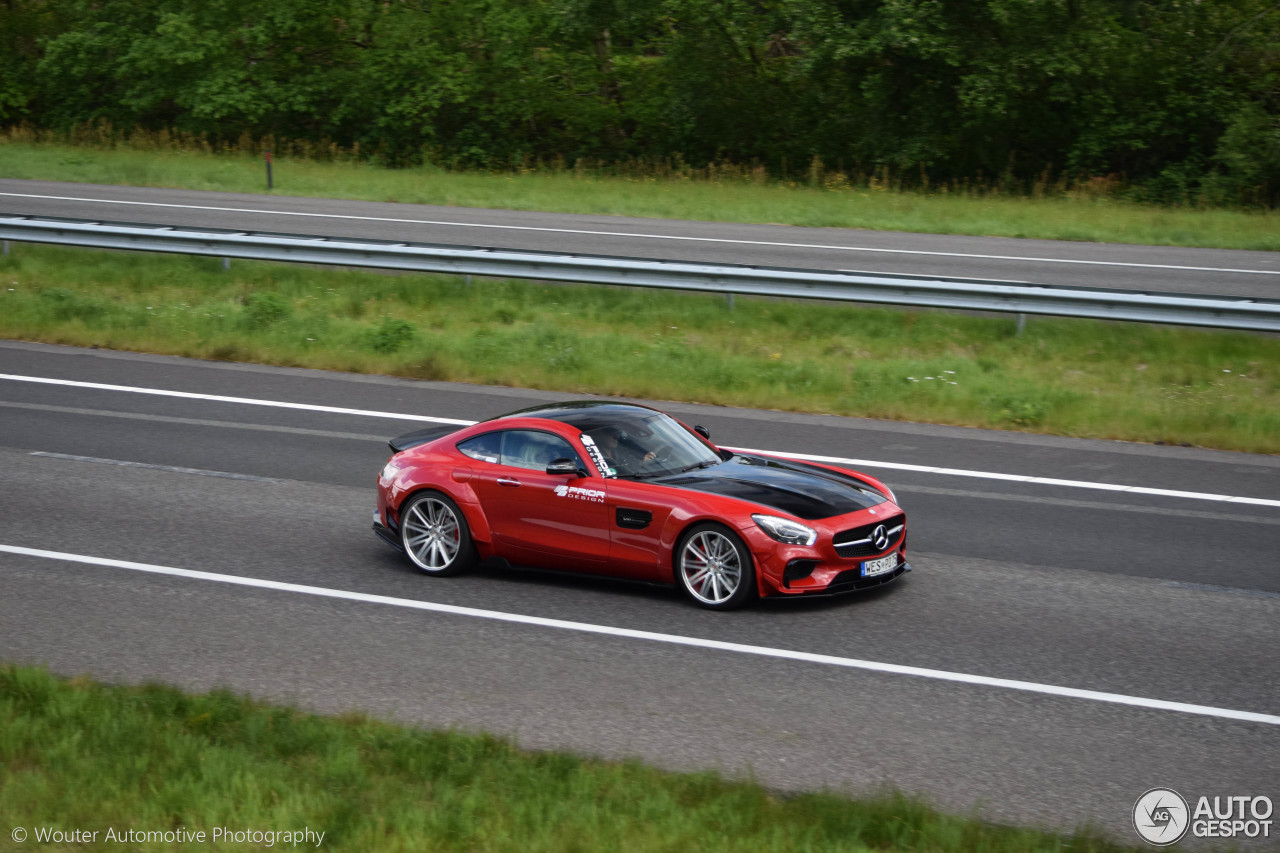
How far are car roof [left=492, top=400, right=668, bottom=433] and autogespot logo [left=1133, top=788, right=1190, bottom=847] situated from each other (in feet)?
16.0

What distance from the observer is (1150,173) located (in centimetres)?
3466

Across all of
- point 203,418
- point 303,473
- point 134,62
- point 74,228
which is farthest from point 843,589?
point 134,62

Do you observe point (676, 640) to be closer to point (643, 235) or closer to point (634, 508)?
point (634, 508)

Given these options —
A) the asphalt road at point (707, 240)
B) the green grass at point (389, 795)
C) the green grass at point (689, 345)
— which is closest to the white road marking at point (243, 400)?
the green grass at point (689, 345)

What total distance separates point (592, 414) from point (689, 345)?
8.71 meters

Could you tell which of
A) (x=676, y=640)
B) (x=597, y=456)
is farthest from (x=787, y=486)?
(x=676, y=640)

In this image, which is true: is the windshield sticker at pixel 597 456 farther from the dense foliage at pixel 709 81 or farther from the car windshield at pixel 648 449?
the dense foliage at pixel 709 81

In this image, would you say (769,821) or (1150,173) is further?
(1150,173)

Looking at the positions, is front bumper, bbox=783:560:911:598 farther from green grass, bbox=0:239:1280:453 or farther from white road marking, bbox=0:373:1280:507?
green grass, bbox=0:239:1280:453

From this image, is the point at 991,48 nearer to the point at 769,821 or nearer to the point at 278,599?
the point at 278,599

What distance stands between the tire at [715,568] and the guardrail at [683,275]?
960 centimetres

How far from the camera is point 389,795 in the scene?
6.02 meters

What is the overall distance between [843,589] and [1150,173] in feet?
95.2

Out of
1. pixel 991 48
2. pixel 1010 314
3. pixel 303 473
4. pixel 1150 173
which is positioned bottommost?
pixel 303 473
